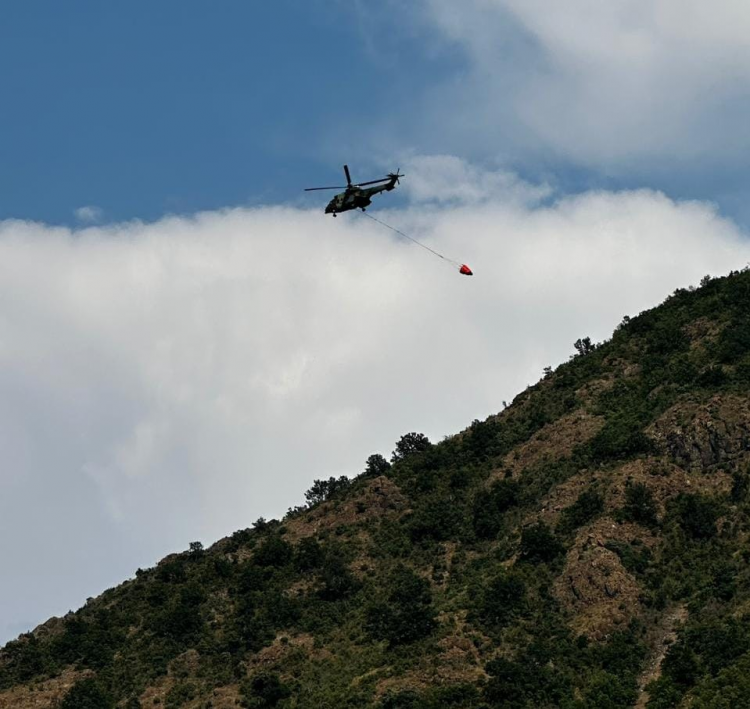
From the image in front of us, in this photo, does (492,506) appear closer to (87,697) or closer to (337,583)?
(337,583)

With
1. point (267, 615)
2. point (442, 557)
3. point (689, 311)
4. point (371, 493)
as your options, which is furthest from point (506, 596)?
point (689, 311)

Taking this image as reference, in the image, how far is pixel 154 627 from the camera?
97.5 m

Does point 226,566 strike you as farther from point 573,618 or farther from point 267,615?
point 573,618

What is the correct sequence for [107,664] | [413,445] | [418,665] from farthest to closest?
[413,445], [107,664], [418,665]

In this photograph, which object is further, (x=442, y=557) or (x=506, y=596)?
(x=442, y=557)

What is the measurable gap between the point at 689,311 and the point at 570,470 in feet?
96.2

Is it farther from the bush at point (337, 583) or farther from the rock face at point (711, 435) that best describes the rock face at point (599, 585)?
the bush at point (337, 583)

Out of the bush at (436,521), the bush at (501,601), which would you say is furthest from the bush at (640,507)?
the bush at (436,521)

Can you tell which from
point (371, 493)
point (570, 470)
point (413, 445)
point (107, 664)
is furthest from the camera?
point (413, 445)

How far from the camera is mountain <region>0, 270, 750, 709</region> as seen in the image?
79.0m

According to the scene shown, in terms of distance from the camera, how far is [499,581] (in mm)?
87438

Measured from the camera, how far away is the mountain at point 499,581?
79000 mm

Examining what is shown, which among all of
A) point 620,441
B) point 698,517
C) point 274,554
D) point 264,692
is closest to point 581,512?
point 698,517

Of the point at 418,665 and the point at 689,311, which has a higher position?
the point at 689,311
